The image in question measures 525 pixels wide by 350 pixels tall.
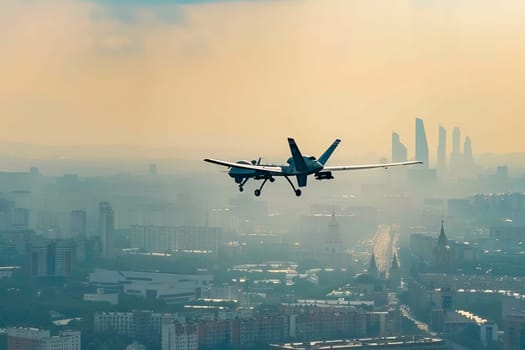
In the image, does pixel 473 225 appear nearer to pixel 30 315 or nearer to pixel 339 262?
pixel 339 262

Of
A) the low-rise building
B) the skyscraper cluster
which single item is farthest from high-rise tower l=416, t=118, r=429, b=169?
the low-rise building

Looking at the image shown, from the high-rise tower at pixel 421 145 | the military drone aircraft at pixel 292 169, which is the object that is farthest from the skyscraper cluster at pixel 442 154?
the military drone aircraft at pixel 292 169

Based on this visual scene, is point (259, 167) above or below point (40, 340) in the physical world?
above

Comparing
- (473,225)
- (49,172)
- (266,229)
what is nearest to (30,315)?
(49,172)

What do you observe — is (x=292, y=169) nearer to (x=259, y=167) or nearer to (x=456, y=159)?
(x=259, y=167)

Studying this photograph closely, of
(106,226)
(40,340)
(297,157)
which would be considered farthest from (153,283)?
(297,157)

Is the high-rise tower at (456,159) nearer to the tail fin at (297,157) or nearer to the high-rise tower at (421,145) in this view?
the high-rise tower at (421,145)

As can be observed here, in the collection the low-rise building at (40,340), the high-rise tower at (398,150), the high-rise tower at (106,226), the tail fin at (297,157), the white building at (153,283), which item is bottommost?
the low-rise building at (40,340)

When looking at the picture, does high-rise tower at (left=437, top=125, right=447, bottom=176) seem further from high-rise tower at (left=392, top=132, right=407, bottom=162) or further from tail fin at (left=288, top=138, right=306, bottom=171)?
tail fin at (left=288, top=138, right=306, bottom=171)
